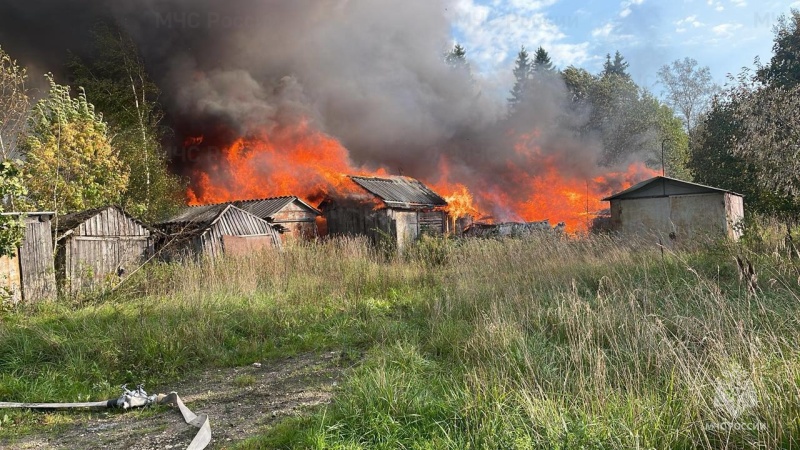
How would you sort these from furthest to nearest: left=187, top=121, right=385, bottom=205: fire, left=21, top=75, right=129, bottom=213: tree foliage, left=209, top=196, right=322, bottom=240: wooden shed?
left=187, top=121, right=385, bottom=205: fire
left=209, top=196, right=322, bottom=240: wooden shed
left=21, top=75, right=129, bottom=213: tree foliage

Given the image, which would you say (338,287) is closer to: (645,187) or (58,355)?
(58,355)

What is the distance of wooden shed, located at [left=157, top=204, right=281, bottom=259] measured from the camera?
1534 cm

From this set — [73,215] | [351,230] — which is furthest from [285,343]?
[351,230]

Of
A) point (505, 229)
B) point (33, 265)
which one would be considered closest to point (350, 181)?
point (505, 229)

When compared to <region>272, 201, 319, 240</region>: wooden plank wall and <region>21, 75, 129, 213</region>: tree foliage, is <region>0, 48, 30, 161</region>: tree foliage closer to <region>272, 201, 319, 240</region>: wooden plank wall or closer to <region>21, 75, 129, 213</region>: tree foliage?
<region>21, 75, 129, 213</region>: tree foliage

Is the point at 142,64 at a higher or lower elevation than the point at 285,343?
higher

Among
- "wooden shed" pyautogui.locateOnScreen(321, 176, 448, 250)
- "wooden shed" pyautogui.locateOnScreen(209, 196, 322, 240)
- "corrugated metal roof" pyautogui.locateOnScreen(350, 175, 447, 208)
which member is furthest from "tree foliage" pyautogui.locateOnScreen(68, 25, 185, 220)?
"corrugated metal roof" pyautogui.locateOnScreen(350, 175, 447, 208)

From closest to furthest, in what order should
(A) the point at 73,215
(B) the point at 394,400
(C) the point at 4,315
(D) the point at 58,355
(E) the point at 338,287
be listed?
(B) the point at 394,400 → (D) the point at 58,355 → (C) the point at 4,315 → (E) the point at 338,287 → (A) the point at 73,215

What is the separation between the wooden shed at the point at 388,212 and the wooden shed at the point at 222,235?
316cm

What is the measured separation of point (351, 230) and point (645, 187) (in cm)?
1120

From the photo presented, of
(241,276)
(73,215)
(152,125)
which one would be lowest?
(241,276)

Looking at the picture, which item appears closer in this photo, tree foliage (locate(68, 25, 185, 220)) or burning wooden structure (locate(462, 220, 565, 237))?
burning wooden structure (locate(462, 220, 565, 237))

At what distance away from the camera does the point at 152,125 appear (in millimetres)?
21391

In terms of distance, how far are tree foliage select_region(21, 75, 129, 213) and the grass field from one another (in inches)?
A: 308
